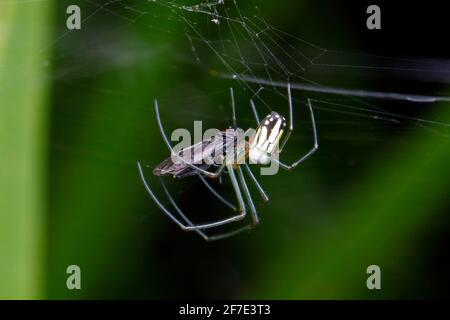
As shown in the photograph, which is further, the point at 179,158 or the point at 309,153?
the point at 309,153

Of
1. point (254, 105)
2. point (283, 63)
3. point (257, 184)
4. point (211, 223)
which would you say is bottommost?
point (211, 223)

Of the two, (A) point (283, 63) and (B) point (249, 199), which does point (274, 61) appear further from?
(B) point (249, 199)

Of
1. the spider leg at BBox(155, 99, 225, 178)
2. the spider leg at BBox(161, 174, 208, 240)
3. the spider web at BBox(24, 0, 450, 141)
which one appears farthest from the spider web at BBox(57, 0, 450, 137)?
the spider leg at BBox(161, 174, 208, 240)

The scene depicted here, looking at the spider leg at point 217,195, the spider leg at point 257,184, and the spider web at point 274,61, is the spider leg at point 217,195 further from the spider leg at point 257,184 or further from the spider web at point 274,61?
the spider web at point 274,61

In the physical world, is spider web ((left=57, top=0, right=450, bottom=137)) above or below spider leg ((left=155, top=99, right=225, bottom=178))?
above

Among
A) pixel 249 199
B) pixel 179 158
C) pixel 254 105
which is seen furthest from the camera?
pixel 249 199

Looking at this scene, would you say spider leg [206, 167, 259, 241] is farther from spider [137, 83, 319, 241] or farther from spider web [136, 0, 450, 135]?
spider web [136, 0, 450, 135]

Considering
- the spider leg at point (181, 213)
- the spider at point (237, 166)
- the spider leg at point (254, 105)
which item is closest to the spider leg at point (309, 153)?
the spider at point (237, 166)

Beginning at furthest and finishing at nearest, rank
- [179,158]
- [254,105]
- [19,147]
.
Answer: [254,105], [179,158], [19,147]

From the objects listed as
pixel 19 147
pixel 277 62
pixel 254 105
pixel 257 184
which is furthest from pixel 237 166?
pixel 19 147
